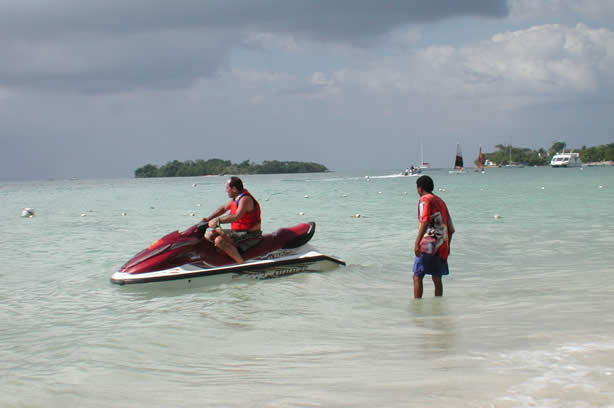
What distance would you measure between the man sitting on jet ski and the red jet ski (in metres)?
0.12

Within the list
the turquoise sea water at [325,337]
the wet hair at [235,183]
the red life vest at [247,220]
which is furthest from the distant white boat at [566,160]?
the wet hair at [235,183]

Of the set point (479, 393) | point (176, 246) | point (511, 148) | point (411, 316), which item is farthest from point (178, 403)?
point (511, 148)

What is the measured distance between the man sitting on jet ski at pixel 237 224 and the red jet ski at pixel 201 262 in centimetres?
12

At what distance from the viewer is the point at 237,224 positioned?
8.77m

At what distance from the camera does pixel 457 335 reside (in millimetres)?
4996

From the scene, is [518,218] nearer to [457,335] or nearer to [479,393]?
[457,335]

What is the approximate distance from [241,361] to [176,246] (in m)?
4.00

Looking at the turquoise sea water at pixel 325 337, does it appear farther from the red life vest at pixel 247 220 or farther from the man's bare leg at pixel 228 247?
the red life vest at pixel 247 220

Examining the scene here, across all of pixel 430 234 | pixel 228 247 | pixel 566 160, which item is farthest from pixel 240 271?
pixel 566 160

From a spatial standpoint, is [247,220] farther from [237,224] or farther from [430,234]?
[430,234]

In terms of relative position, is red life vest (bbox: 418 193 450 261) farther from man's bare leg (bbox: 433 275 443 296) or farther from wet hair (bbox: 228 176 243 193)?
wet hair (bbox: 228 176 243 193)

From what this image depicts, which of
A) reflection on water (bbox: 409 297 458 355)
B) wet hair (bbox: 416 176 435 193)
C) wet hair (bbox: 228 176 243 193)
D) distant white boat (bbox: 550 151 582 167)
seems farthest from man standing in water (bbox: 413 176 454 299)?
distant white boat (bbox: 550 151 582 167)

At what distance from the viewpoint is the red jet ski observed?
26.5 feet

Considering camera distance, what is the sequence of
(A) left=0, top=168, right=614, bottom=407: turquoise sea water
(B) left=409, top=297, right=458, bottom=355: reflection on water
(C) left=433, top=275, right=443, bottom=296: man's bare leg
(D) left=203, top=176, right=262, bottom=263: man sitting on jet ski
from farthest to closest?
(D) left=203, top=176, right=262, bottom=263: man sitting on jet ski, (C) left=433, top=275, right=443, bottom=296: man's bare leg, (B) left=409, top=297, right=458, bottom=355: reflection on water, (A) left=0, top=168, right=614, bottom=407: turquoise sea water
